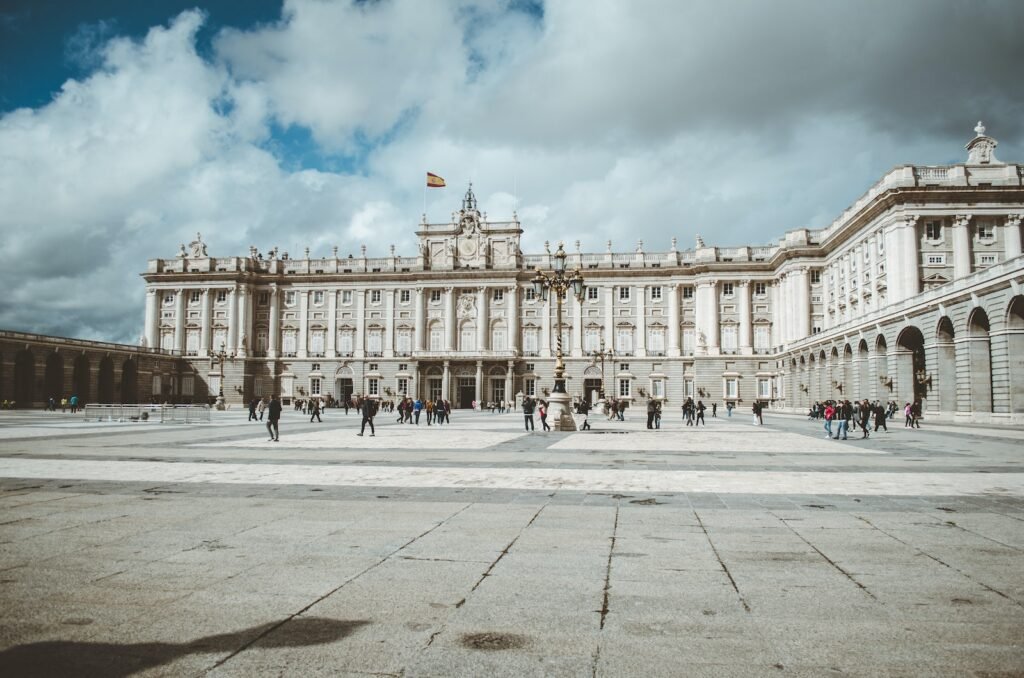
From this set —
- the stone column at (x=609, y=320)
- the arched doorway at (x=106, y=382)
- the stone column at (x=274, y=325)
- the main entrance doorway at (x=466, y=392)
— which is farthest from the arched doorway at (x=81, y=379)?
the stone column at (x=609, y=320)

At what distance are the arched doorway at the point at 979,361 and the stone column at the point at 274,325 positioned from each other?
64005 mm

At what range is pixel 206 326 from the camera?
72562 mm

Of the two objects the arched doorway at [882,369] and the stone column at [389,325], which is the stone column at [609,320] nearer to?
the stone column at [389,325]

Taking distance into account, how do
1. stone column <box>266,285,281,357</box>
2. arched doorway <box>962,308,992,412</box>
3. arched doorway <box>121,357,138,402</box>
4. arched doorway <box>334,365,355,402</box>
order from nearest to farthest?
arched doorway <box>962,308,992,412</box> → arched doorway <box>121,357,138,402</box> → arched doorway <box>334,365,355,402</box> → stone column <box>266,285,281,357</box>

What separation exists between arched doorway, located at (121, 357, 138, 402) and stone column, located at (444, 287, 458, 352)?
1241 inches

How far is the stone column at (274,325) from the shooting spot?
73000mm

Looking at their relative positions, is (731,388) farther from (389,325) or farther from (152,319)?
(152,319)

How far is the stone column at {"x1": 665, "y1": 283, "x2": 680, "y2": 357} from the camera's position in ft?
223

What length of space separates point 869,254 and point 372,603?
2065 inches

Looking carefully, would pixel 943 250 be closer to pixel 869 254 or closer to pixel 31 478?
pixel 869 254

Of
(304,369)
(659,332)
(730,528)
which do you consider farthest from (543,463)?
(304,369)

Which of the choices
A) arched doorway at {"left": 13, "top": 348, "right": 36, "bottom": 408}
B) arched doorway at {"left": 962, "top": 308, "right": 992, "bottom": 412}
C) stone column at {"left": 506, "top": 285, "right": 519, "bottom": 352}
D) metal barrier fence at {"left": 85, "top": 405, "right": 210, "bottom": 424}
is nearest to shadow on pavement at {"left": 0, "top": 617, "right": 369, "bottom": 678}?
metal barrier fence at {"left": 85, "top": 405, "right": 210, "bottom": 424}

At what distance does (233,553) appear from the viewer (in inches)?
243

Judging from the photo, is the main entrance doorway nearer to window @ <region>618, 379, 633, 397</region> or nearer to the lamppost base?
window @ <region>618, 379, 633, 397</region>
